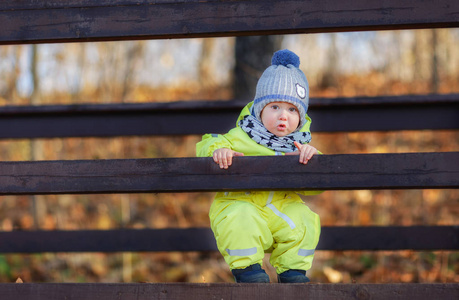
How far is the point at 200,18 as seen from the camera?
2338mm

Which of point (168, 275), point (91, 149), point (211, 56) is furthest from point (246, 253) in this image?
point (211, 56)

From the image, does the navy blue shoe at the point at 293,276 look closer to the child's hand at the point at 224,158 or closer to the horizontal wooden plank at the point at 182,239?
the child's hand at the point at 224,158

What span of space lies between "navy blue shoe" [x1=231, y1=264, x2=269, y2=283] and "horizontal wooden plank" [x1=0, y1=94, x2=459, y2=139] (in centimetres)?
143

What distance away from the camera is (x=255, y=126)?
2730 mm

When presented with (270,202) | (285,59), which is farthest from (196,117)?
(270,202)

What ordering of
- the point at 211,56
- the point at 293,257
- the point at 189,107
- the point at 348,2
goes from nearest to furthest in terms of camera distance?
the point at 348,2 → the point at 293,257 → the point at 189,107 → the point at 211,56

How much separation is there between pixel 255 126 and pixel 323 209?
15.7 ft

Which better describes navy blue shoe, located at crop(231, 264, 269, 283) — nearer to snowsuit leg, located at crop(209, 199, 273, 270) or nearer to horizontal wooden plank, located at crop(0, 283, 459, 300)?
snowsuit leg, located at crop(209, 199, 273, 270)

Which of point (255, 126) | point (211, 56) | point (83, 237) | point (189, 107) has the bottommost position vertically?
point (83, 237)

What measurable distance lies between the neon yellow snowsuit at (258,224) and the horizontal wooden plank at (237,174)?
11.0 inches

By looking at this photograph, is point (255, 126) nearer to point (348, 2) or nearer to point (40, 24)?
point (348, 2)

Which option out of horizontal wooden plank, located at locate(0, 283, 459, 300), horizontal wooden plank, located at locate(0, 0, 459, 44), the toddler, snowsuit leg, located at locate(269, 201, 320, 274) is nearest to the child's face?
the toddler

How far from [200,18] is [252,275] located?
1.04 m

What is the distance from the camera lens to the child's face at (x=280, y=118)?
2682 mm
